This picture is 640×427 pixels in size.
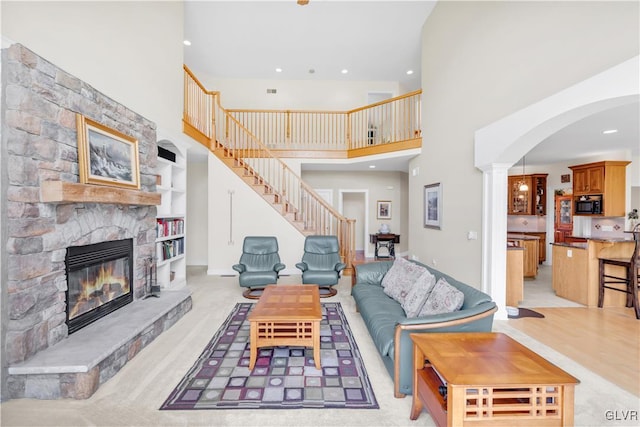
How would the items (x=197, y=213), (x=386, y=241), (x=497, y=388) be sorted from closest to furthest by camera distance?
1. (x=497, y=388)
2. (x=197, y=213)
3. (x=386, y=241)

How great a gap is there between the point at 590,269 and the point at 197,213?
7868mm

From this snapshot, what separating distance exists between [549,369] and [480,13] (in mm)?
4139

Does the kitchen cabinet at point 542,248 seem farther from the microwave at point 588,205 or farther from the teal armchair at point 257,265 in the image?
the teal armchair at point 257,265

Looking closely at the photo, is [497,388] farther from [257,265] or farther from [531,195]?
[531,195]

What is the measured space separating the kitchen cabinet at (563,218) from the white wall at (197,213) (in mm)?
8965

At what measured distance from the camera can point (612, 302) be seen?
3990 millimetres

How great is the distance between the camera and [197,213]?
23.3 feet

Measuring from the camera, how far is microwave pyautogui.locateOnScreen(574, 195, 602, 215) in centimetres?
575

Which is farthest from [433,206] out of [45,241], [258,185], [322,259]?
[45,241]

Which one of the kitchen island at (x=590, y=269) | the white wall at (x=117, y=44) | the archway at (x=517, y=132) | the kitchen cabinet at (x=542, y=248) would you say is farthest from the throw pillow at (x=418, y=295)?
the kitchen cabinet at (x=542, y=248)

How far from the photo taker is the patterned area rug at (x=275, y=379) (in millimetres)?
2025

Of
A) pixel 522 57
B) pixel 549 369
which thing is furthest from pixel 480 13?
pixel 549 369

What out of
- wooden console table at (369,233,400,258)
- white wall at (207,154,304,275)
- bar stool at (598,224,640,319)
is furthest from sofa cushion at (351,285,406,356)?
wooden console table at (369,233,400,258)

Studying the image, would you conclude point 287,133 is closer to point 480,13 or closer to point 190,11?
point 190,11
